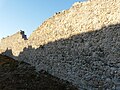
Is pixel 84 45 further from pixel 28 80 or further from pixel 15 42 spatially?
pixel 15 42

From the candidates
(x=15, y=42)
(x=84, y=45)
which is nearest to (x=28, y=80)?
(x=84, y=45)

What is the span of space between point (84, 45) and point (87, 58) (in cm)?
94

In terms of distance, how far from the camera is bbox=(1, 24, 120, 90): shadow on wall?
16.2 m

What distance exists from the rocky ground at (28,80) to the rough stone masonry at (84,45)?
20.9 inches

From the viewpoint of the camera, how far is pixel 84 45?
61.8 feet

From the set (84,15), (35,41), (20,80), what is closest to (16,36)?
(35,41)

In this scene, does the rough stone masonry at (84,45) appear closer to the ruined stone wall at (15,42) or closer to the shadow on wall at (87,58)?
the shadow on wall at (87,58)

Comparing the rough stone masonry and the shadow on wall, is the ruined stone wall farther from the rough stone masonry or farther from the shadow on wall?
the shadow on wall

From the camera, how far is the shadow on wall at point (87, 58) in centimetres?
1623

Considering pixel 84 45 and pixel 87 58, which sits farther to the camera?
pixel 84 45

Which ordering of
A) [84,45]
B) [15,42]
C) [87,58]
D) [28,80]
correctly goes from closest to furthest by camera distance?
[87,58], [84,45], [28,80], [15,42]

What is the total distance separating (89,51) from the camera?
59.6 ft

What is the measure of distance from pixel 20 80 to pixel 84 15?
6421mm

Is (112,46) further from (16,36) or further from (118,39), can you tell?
(16,36)
